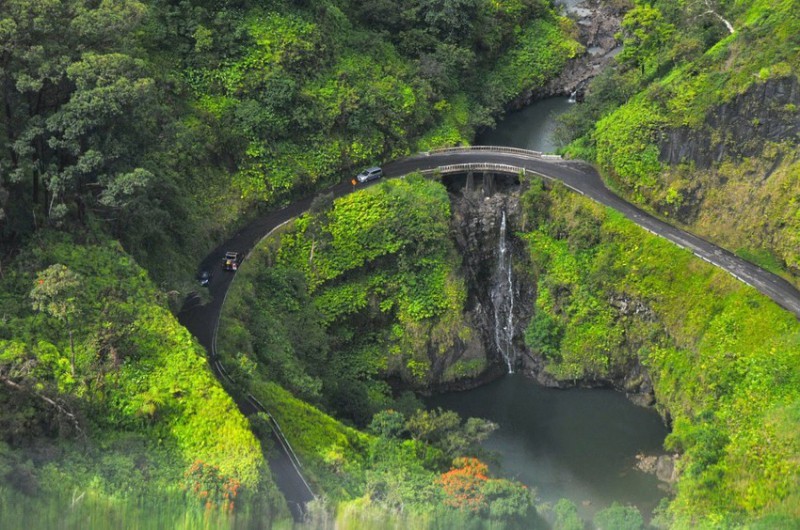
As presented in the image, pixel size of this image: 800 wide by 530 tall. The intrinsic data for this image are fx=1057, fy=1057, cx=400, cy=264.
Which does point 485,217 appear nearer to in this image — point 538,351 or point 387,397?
point 538,351

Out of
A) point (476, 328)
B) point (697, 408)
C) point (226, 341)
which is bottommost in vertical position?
point (697, 408)

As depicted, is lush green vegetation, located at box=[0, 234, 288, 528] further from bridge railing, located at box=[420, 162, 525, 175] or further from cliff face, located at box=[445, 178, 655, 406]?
bridge railing, located at box=[420, 162, 525, 175]

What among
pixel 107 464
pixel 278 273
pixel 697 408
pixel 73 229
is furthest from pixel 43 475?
pixel 697 408

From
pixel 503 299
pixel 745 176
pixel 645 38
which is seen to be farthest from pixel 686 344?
pixel 645 38

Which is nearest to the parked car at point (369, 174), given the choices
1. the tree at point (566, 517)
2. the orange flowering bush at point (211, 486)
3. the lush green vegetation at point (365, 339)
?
the lush green vegetation at point (365, 339)

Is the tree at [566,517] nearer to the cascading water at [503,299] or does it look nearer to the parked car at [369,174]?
the cascading water at [503,299]
